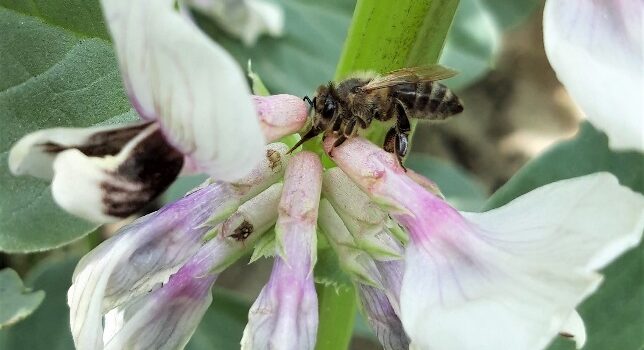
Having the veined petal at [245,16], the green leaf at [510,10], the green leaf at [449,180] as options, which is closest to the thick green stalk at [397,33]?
the veined petal at [245,16]

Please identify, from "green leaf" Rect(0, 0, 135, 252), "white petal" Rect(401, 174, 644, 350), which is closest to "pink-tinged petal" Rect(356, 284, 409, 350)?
"white petal" Rect(401, 174, 644, 350)

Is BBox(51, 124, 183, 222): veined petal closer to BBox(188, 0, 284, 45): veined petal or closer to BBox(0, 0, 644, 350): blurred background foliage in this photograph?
BBox(0, 0, 644, 350): blurred background foliage

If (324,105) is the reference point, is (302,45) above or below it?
below

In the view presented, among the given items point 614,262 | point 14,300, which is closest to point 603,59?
point 614,262

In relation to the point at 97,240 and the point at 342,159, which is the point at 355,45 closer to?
the point at 342,159

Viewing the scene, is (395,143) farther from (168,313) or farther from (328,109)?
(168,313)

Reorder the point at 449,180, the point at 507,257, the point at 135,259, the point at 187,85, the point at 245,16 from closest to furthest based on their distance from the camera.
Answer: the point at 187,85, the point at 507,257, the point at 135,259, the point at 245,16, the point at 449,180

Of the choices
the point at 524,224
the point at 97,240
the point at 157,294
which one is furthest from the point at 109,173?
the point at 97,240
